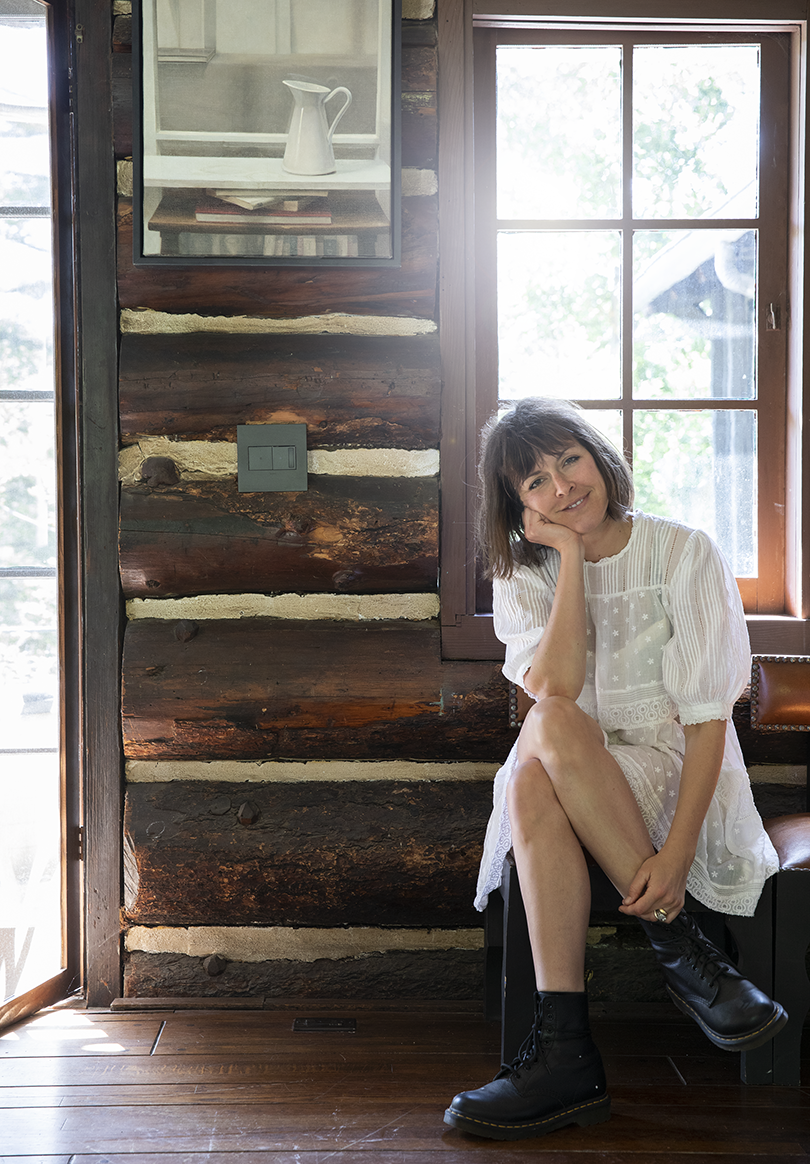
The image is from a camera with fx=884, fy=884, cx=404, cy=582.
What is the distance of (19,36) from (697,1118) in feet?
9.45

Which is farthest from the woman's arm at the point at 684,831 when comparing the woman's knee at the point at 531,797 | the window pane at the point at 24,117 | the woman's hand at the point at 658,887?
the window pane at the point at 24,117

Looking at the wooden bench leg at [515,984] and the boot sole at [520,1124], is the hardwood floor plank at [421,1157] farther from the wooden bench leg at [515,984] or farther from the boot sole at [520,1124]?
the wooden bench leg at [515,984]

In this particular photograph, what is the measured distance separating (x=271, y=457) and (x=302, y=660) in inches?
20.7

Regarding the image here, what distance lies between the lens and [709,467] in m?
2.46

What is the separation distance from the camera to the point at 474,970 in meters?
2.28

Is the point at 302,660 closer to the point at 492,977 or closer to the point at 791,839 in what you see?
the point at 492,977

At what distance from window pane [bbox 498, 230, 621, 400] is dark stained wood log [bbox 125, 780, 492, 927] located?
1.14 metres

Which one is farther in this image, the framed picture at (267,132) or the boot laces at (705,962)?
the framed picture at (267,132)

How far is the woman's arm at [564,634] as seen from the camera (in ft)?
6.08

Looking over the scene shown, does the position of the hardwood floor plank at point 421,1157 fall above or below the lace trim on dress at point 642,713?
below

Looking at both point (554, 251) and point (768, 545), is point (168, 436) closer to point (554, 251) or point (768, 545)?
point (554, 251)

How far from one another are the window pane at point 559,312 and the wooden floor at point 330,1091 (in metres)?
1.65

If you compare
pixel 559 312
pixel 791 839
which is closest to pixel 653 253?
pixel 559 312

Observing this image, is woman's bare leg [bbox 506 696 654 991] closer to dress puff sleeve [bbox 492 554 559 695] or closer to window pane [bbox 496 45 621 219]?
dress puff sleeve [bbox 492 554 559 695]
